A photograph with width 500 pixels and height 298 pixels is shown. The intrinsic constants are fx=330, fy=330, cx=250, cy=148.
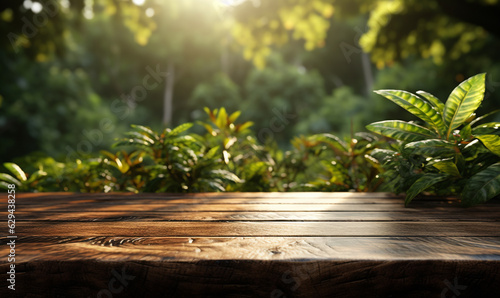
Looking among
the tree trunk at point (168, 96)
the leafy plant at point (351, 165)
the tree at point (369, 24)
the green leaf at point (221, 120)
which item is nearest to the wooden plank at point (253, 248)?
the leafy plant at point (351, 165)

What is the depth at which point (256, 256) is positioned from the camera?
2.55 feet

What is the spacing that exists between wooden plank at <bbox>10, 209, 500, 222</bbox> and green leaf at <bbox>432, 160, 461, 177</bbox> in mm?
224

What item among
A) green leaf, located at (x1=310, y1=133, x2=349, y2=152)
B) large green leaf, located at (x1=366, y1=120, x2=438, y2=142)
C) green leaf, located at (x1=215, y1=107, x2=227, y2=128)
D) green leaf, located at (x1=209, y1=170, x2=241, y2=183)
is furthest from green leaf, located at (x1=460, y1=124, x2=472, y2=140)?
green leaf, located at (x1=215, y1=107, x2=227, y2=128)

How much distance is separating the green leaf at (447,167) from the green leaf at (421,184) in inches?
1.3

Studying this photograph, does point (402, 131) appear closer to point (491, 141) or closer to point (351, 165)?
point (491, 141)

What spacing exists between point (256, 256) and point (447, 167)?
114 centimetres

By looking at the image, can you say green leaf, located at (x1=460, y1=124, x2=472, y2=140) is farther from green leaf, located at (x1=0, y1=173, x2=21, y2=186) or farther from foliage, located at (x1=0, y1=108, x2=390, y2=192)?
green leaf, located at (x1=0, y1=173, x2=21, y2=186)

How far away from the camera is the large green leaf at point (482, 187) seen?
1.28 metres

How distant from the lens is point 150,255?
2.58 feet

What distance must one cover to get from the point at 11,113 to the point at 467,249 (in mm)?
15601

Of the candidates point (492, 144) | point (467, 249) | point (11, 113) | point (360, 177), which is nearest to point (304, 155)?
point (360, 177)

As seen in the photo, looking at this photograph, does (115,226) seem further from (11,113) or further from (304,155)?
(11,113)

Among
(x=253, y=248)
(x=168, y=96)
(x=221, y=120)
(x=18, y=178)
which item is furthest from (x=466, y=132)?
(x=168, y=96)

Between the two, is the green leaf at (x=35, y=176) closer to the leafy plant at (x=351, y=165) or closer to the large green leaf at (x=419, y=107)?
the leafy plant at (x=351, y=165)
